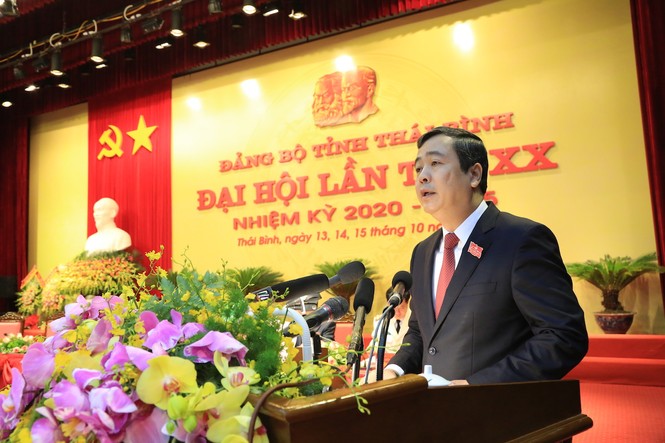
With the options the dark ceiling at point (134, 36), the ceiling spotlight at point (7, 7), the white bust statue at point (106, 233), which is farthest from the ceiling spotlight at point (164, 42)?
the white bust statue at point (106, 233)

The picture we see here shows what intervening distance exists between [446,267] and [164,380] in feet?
4.13

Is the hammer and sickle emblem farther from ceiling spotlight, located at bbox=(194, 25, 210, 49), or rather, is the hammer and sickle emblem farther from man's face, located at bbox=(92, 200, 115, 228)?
ceiling spotlight, located at bbox=(194, 25, 210, 49)

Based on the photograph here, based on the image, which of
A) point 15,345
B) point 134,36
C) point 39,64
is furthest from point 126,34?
point 15,345

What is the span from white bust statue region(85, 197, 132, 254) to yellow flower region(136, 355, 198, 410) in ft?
24.9

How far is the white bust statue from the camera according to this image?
773 cm

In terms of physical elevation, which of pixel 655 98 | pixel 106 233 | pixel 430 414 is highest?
pixel 655 98

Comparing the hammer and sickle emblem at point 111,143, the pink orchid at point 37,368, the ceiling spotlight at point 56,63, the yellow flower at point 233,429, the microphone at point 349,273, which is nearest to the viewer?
the yellow flower at point 233,429

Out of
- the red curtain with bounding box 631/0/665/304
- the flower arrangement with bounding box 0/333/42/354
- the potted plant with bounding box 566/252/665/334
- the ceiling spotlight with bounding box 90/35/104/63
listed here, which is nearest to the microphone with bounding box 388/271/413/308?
the flower arrangement with bounding box 0/333/42/354

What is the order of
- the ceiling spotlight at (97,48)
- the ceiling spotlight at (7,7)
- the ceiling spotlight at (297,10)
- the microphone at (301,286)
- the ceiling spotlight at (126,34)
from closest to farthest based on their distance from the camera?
the microphone at (301,286)
the ceiling spotlight at (7,7)
the ceiling spotlight at (297,10)
the ceiling spotlight at (126,34)
the ceiling spotlight at (97,48)

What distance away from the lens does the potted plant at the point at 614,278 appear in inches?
186

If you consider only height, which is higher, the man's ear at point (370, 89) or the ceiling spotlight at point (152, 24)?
the ceiling spotlight at point (152, 24)

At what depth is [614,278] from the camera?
4.83 meters

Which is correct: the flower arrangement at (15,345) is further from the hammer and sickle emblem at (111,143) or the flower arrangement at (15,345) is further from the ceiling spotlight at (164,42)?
the hammer and sickle emblem at (111,143)

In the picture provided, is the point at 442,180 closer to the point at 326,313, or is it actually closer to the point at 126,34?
the point at 326,313
